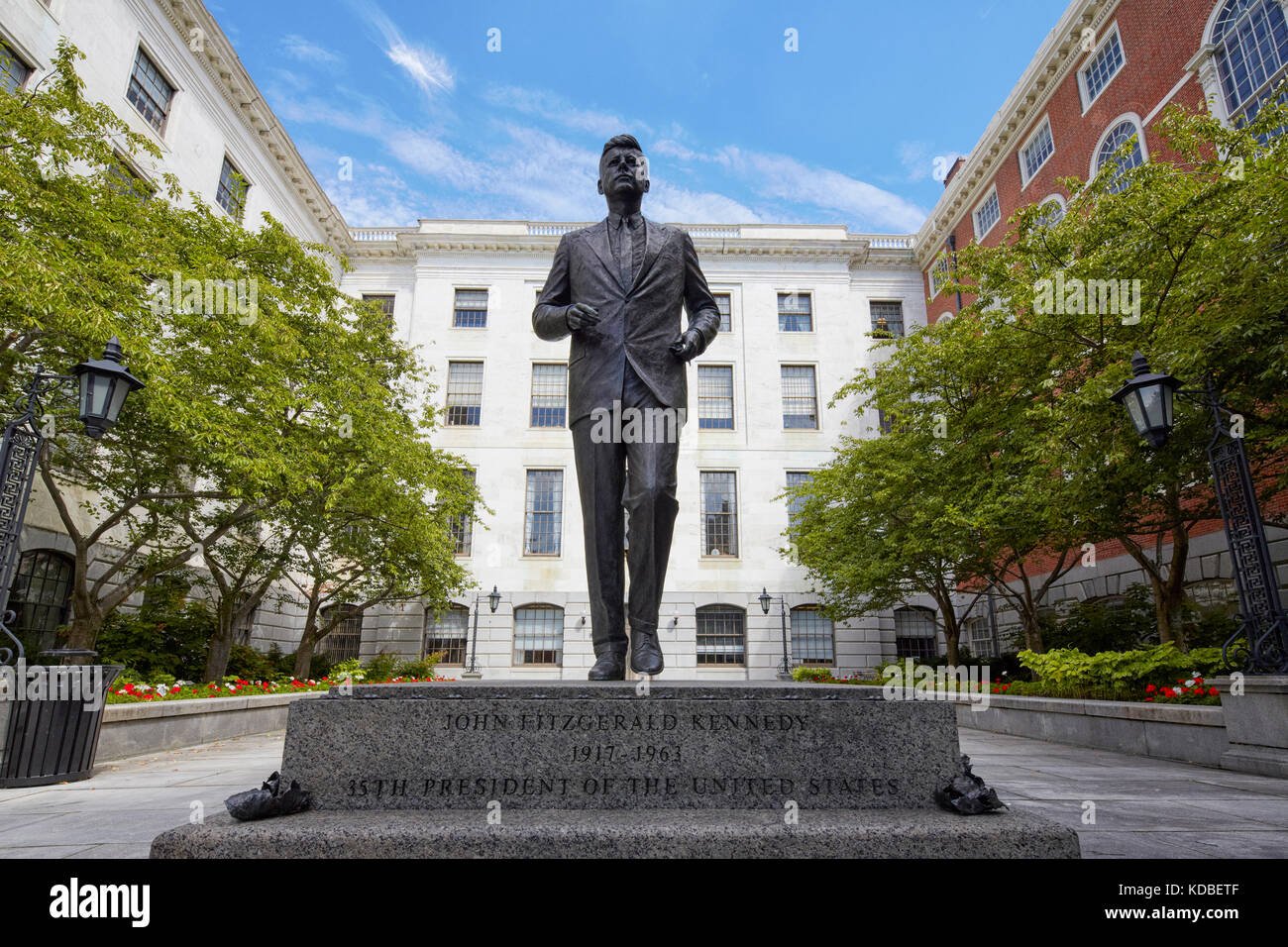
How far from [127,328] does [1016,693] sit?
1638 centimetres

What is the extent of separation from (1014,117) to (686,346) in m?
27.7

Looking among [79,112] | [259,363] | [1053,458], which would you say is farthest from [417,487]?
[1053,458]

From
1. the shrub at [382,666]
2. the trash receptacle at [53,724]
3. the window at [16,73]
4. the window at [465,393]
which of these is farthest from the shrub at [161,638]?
the window at [465,393]

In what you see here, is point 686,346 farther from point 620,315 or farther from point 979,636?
point 979,636

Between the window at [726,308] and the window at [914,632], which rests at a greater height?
the window at [726,308]

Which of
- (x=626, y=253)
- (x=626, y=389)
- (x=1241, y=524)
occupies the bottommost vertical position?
(x=1241, y=524)

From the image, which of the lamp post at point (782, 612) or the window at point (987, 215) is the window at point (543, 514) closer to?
the lamp post at point (782, 612)

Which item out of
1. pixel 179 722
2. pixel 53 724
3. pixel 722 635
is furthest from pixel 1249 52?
pixel 179 722

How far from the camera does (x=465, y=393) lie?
30.2m

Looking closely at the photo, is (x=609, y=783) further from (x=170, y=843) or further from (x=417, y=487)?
(x=417, y=487)

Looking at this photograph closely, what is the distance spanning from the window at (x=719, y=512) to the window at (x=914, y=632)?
281 inches

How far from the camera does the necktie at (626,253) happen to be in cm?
482

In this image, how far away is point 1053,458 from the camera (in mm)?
11789
